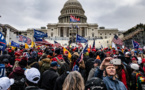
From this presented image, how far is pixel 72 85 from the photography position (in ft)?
7.86

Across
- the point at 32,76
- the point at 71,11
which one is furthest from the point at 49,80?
the point at 71,11

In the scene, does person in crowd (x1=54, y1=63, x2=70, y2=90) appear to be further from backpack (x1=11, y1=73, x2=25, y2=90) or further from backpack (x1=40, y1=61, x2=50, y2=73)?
backpack (x1=40, y1=61, x2=50, y2=73)

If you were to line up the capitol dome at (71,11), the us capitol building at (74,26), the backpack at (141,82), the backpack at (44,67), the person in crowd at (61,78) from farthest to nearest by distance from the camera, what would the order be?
the capitol dome at (71,11)
the us capitol building at (74,26)
the backpack at (44,67)
the backpack at (141,82)
the person in crowd at (61,78)

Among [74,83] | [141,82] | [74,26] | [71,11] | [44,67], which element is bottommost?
[141,82]

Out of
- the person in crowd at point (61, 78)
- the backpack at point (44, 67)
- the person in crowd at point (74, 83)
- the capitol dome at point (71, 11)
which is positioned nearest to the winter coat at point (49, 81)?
the person in crowd at point (61, 78)

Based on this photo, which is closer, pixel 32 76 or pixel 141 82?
pixel 32 76

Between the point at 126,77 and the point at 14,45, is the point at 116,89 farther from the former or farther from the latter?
the point at 14,45

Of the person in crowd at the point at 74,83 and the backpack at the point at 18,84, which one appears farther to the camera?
the backpack at the point at 18,84

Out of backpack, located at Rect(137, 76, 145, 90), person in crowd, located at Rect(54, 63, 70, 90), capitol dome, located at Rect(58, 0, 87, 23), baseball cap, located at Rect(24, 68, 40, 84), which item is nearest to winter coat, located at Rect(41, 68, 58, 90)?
person in crowd, located at Rect(54, 63, 70, 90)

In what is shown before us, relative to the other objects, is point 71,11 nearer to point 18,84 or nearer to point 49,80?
point 49,80

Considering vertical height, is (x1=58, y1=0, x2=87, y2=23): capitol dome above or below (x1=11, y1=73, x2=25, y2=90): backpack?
above

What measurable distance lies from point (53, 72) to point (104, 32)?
85070 mm

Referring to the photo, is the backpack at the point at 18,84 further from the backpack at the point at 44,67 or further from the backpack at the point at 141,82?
the backpack at the point at 141,82

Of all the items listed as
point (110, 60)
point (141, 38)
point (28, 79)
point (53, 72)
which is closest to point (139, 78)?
point (110, 60)
